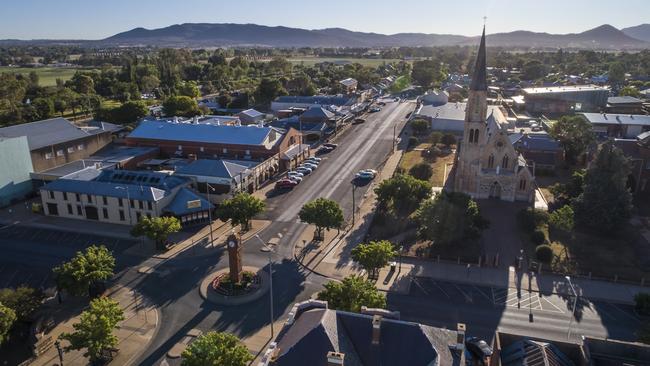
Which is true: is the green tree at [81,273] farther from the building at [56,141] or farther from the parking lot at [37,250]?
the building at [56,141]

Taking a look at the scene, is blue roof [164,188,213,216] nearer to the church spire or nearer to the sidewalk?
the sidewalk

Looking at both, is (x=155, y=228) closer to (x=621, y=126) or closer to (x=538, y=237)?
(x=538, y=237)

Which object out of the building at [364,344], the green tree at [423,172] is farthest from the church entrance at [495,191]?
the building at [364,344]

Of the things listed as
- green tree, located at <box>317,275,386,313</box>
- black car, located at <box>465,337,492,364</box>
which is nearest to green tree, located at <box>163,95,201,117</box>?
green tree, located at <box>317,275,386,313</box>

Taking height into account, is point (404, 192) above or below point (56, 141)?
below

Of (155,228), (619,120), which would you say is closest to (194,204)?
(155,228)
